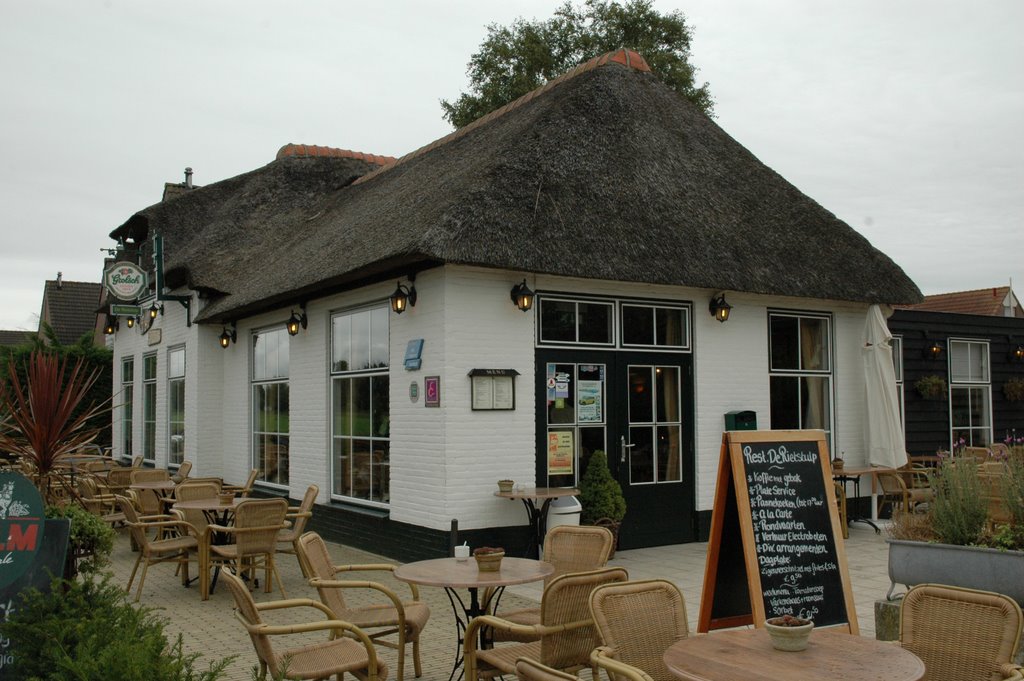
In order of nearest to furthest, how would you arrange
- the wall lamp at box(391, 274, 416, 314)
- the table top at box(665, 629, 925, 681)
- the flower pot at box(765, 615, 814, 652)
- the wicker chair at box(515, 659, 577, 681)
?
the wicker chair at box(515, 659, 577, 681)
the table top at box(665, 629, 925, 681)
the flower pot at box(765, 615, 814, 652)
the wall lamp at box(391, 274, 416, 314)

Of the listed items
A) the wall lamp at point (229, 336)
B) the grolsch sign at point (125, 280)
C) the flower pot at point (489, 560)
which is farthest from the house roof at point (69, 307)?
the flower pot at point (489, 560)

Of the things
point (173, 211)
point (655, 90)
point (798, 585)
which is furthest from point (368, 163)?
point (798, 585)

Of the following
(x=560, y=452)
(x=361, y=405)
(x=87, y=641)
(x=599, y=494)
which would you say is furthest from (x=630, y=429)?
(x=87, y=641)

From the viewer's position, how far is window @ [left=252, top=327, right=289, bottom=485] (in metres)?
13.1

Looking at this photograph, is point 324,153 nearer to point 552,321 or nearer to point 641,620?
point 552,321

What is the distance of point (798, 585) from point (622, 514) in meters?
4.40

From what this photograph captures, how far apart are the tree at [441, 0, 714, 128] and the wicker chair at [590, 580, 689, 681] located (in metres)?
21.2

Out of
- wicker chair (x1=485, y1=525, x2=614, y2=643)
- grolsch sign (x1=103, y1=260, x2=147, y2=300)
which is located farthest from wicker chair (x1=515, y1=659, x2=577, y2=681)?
grolsch sign (x1=103, y1=260, x2=147, y2=300)

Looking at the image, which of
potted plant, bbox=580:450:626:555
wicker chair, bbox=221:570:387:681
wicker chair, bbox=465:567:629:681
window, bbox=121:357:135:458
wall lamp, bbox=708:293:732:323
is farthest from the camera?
window, bbox=121:357:135:458

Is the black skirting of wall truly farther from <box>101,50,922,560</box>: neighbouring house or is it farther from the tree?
the tree

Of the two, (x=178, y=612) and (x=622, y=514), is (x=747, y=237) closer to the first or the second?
(x=622, y=514)

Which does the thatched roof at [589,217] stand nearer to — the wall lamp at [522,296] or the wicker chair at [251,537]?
the wall lamp at [522,296]

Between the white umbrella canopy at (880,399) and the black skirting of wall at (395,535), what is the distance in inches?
209

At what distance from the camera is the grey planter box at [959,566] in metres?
5.24
